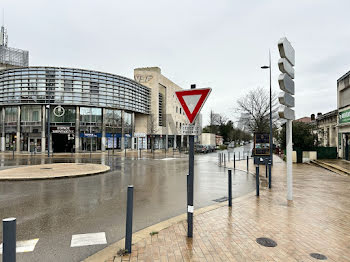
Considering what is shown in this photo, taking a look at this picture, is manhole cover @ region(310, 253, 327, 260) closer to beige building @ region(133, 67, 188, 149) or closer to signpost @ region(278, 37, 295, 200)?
signpost @ region(278, 37, 295, 200)

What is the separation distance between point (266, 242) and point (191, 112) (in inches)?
107

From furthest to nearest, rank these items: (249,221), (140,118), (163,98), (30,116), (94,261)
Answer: (163,98) → (140,118) → (30,116) → (249,221) → (94,261)

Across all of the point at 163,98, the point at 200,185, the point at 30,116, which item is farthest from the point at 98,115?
the point at 200,185

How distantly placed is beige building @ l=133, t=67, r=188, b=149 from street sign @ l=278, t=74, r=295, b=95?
124 ft

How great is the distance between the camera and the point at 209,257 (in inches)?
144

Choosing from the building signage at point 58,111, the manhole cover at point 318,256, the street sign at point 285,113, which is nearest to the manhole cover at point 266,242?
the manhole cover at point 318,256

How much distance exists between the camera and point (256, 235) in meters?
4.54

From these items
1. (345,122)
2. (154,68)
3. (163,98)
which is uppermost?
(154,68)

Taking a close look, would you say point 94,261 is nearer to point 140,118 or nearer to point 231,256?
point 231,256

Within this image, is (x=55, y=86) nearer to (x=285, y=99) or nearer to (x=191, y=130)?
(x=285, y=99)

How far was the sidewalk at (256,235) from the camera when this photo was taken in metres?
3.73

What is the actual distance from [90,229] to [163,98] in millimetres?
51158

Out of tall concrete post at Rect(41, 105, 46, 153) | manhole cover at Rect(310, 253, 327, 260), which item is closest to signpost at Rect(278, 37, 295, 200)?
manhole cover at Rect(310, 253, 327, 260)

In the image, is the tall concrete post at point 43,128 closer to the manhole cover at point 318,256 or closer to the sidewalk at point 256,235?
the sidewalk at point 256,235
